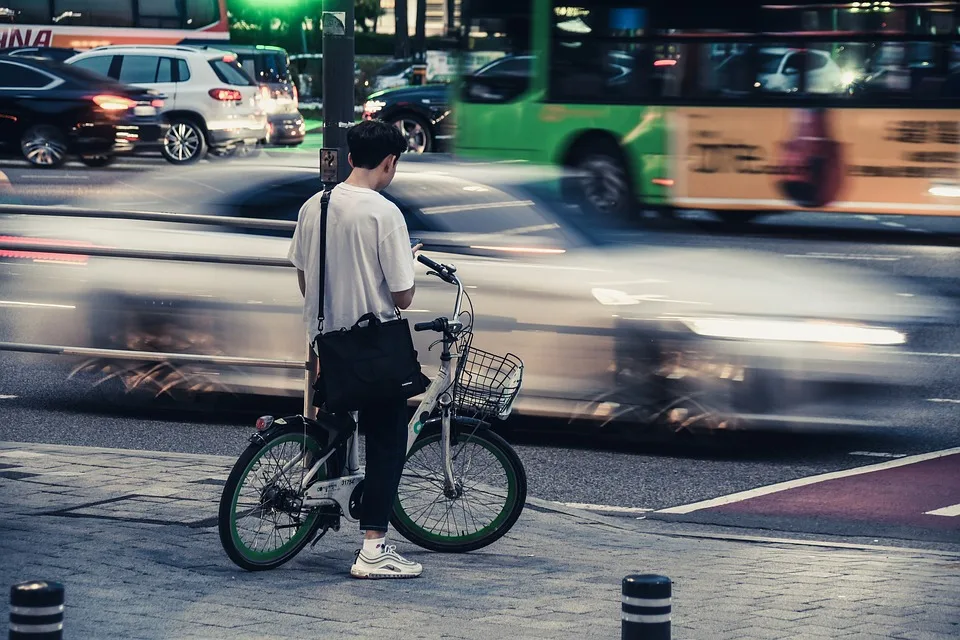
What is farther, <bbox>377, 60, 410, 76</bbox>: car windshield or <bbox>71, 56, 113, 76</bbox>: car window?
<bbox>377, 60, 410, 76</bbox>: car windshield

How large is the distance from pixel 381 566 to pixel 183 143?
21.1 metres

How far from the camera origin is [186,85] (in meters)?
25.7

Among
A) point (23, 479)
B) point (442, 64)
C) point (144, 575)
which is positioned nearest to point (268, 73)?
point (442, 64)

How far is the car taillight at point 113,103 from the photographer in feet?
78.8

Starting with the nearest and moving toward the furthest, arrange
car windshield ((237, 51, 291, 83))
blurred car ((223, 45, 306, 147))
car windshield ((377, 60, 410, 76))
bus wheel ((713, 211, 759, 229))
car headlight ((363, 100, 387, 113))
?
bus wheel ((713, 211, 759, 229)) < blurred car ((223, 45, 306, 147)) < car headlight ((363, 100, 387, 113)) < car windshield ((237, 51, 291, 83)) < car windshield ((377, 60, 410, 76))

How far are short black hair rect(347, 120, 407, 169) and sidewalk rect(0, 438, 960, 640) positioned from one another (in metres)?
1.46

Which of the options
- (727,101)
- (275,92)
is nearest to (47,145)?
(275,92)

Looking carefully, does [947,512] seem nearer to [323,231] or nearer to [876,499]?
[876,499]

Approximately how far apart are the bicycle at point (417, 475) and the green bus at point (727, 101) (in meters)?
10.0

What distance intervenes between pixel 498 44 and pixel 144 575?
1335 centimetres

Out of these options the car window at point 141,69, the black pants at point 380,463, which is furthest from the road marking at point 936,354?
the car window at point 141,69

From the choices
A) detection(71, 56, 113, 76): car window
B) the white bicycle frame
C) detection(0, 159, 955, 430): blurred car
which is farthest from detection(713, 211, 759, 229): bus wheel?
the white bicycle frame

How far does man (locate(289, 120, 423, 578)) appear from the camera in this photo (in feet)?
17.8

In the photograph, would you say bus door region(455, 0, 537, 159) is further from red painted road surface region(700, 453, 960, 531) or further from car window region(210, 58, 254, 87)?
red painted road surface region(700, 453, 960, 531)
